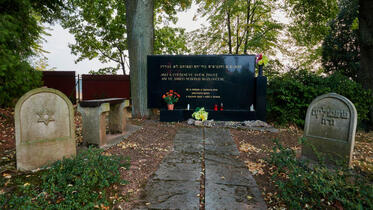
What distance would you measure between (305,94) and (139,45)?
5544 mm

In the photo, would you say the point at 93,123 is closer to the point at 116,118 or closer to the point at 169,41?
the point at 116,118

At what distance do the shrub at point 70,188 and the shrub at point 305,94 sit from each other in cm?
560

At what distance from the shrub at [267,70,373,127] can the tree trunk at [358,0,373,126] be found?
1003 millimetres

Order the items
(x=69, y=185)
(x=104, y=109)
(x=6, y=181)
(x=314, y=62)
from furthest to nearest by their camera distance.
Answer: (x=314, y=62)
(x=104, y=109)
(x=6, y=181)
(x=69, y=185)

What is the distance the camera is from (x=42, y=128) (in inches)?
112

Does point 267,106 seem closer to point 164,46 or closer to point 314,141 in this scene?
point 314,141

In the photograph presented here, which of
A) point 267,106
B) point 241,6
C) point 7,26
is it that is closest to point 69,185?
point 7,26

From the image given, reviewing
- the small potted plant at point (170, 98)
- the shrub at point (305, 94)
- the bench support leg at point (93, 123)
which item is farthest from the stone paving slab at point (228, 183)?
the shrub at point (305, 94)

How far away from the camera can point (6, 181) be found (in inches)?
95.9

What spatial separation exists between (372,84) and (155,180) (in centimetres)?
831

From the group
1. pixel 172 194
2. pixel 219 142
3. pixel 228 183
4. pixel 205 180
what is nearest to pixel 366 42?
pixel 219 142

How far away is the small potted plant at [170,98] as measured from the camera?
6.54m

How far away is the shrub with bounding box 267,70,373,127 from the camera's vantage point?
622 cm

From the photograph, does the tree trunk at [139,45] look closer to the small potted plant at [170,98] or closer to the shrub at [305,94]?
the small potted plant at [170,98]
